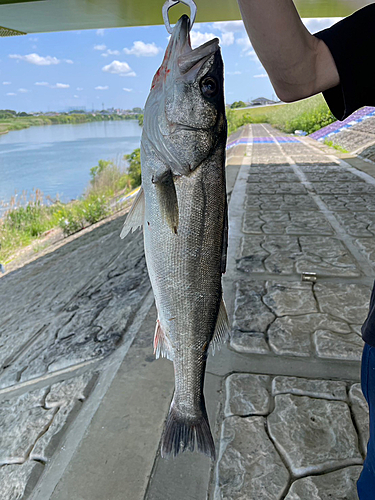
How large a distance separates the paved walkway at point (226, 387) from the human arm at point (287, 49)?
1.87m

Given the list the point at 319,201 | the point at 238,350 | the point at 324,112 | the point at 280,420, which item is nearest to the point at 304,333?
the point at 238,350

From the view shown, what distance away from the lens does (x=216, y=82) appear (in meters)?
1.31

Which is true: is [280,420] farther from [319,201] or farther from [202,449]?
[319,201]

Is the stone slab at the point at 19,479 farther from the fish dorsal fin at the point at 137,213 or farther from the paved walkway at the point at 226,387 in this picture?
the fish dorsal fin at the point at 137,213

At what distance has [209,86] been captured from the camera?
131 centimetres

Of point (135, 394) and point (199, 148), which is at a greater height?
point (199, 148)

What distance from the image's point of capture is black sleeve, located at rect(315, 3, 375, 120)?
1.27 meters

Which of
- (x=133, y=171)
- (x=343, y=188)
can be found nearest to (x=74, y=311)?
(x=343, y=188)

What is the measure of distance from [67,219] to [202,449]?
11.7 metres

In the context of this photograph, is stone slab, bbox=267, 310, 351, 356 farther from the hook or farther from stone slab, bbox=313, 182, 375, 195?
stone slab, bbox=313, 182, 375, 195

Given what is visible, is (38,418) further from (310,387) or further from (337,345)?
(337,345)

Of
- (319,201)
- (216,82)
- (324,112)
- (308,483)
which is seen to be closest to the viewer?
(216,82)

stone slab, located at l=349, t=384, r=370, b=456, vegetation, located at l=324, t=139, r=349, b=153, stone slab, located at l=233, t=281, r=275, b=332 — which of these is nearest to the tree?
vegetation, located at l=324, t=139, r=349, b=153

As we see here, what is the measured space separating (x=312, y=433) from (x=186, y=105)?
1.98 m
